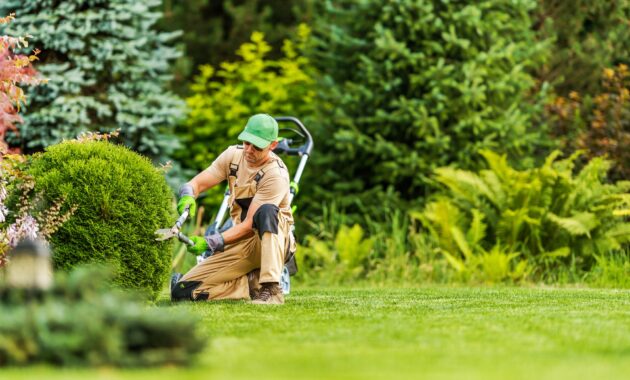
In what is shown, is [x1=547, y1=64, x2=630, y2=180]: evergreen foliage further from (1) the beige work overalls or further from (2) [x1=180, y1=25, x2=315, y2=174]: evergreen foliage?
(1) the beige work overalls

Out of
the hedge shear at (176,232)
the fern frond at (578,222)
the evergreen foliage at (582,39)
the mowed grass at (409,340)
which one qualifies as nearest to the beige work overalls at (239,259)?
the mowed grass at (409,340)

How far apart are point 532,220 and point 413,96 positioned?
336 cm

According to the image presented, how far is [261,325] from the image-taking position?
6.64 m

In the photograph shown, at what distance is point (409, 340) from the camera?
5867 millimetres

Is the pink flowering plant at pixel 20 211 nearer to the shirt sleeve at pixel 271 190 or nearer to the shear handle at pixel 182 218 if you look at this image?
the shear handle at pixel 182 218

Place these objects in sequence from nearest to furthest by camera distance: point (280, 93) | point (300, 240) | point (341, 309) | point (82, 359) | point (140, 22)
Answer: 1. point (82, 359)
2. point (341, 309)
3. point (300, 240)
4. point (140, 22)
5. point (280, 93)

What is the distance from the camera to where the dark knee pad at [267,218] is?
813 centimetres

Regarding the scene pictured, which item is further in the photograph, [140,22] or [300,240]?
[140,22]

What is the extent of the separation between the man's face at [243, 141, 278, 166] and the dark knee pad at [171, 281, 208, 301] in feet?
3.66

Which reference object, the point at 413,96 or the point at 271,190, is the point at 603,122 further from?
the point at 271,190

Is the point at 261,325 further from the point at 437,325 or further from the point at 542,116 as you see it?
the point at 542,116

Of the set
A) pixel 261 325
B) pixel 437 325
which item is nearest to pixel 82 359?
pixel 261 325

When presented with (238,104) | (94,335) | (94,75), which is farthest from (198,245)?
(238,104)

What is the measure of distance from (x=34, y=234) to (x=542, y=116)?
32.9 ft
